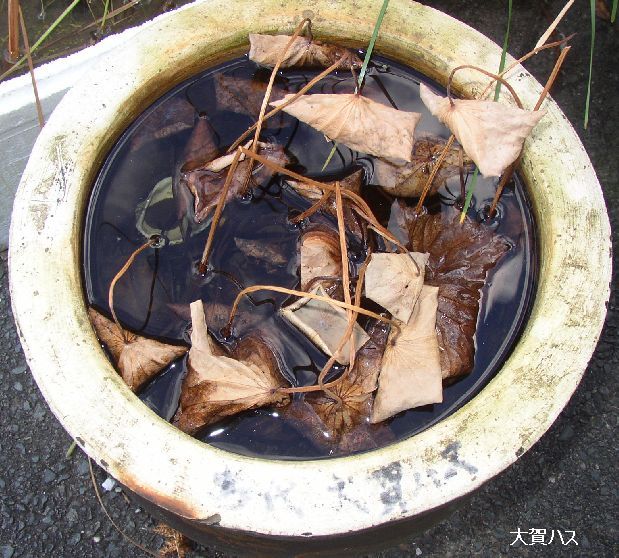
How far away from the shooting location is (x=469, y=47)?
1.04 metres

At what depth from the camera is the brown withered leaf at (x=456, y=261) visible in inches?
37.8

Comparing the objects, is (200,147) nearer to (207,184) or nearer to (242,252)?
(207,184)

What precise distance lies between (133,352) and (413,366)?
1.14ft

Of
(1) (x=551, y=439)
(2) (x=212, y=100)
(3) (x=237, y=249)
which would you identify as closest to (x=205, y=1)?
(2) (x=212, y=100)

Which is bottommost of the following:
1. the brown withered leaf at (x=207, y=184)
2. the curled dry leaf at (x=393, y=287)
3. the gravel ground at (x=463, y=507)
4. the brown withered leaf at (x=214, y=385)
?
the gravel ground at (x=463, y=507)

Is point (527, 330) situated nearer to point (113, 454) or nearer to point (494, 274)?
point (494, 274)

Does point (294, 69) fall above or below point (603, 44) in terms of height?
above

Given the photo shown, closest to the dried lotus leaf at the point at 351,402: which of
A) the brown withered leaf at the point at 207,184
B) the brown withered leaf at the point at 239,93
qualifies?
the brown withered leaf at the point at 207,184

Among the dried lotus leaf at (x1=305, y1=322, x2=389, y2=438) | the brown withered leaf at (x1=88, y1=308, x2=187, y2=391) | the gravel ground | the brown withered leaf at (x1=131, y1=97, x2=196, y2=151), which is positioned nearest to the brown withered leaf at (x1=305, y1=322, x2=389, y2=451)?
the dried lotus leaf at (x1=305, y1=322, x2=389, y2=438)

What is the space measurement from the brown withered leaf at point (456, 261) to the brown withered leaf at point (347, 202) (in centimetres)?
7

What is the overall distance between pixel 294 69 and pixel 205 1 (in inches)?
6.4

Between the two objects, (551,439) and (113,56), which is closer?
(113,56)

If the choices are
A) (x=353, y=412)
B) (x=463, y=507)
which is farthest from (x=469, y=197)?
(x=463, y=507)

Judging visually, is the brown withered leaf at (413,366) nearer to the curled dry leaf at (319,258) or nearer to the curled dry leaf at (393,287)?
the curled dry leaf at (393,287)
